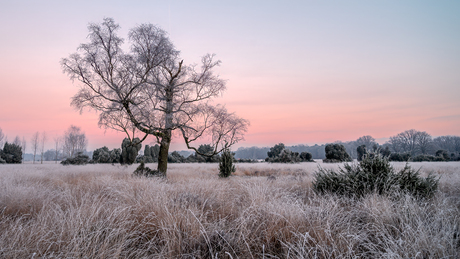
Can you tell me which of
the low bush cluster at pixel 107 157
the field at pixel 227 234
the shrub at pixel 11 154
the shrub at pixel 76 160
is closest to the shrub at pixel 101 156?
the low bush cluster at pixel 107 157

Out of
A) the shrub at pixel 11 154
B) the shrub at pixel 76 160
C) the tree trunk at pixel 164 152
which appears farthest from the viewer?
the shrub at pixel 11 154

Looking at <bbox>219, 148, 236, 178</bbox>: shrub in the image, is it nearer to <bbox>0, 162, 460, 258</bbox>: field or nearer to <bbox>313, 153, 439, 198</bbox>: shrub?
<bbox>313, 153, 439, 198</bbox>: shrub

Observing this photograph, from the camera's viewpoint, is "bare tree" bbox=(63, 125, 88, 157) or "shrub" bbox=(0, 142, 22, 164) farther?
"bare tree" bbox=(63, 125, 88, 157)

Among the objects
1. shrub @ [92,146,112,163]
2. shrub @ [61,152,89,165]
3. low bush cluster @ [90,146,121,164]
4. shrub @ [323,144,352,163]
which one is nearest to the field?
shrub @ [61,152,89,165]

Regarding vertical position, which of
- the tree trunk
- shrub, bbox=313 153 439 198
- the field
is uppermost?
the tree trunk

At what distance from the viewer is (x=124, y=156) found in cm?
2781

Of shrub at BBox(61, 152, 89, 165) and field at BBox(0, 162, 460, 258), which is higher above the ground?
shrub at BBox(61, 152, 89, 165)

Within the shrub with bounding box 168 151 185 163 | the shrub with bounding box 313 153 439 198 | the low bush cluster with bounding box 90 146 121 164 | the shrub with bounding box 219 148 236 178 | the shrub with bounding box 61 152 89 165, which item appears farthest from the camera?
the shrub with bounding box 168 151 185 163

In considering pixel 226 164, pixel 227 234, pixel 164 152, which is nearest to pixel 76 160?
pixel 164 152

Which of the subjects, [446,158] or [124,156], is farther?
[446,158]

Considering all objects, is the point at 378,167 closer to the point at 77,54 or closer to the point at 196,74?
the point at 196,74

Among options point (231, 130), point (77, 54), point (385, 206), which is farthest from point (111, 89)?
point (385, 206)

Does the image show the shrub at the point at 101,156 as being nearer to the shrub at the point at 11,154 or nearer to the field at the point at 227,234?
the shrub at the point at 11,154

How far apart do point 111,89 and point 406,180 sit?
12127 millimetres
